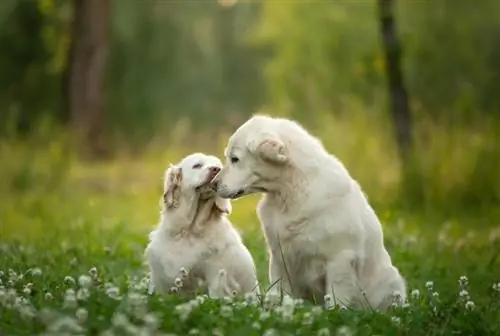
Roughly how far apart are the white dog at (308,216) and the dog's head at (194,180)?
0.69 ft

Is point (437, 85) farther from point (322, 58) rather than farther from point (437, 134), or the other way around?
point (437, 134)

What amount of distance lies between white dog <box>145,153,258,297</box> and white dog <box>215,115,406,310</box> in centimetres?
26

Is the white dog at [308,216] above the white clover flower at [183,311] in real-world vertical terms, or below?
above

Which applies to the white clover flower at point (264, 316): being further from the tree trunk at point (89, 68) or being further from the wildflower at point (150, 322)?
the tree trunk at point (89, 68)

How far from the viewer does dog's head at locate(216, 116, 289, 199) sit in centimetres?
693

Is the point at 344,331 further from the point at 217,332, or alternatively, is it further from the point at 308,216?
the point at 308,216

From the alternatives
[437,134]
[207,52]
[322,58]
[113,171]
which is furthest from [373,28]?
[207,52]

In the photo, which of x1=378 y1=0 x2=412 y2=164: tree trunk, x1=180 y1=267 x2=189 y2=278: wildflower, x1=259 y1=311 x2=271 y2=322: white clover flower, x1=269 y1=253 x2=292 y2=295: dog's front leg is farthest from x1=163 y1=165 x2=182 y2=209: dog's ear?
x1=378 y1=0 x2=412 y2=164: tree trunk

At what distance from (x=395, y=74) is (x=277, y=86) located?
10.7 meters

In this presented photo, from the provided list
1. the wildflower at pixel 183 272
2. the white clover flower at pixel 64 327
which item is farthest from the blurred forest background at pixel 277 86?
the white clover flower at pixel 64 327

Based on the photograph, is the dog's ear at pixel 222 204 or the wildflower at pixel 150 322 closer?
the wildflower at pixel 150 322

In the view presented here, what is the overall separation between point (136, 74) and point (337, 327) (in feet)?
84.5

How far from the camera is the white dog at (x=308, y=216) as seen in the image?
6.86 metres

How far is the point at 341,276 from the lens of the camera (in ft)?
22.5
